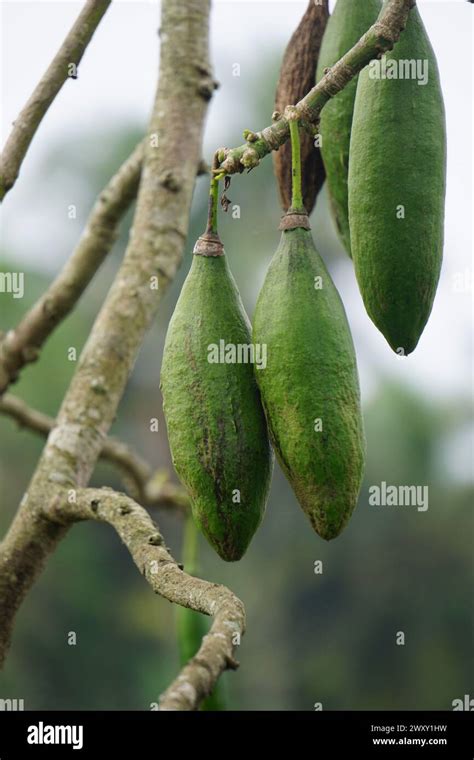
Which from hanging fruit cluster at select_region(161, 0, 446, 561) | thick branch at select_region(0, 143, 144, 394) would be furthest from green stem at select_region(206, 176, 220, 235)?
thick branch at select_region(0, 143, 144, 394)

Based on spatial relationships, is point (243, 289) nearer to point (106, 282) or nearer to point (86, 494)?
point (106, 282)

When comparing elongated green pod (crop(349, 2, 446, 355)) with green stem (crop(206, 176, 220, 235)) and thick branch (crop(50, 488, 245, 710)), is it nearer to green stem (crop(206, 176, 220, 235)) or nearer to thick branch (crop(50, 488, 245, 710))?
green stem (crop(206, 176, 220, 235))

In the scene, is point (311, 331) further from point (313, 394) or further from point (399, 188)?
point (399, 188)

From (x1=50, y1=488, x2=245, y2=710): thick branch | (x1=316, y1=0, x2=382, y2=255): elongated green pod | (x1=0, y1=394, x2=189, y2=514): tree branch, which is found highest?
(x1=316, y1=0, x2=382, y2=255): elongated green pod

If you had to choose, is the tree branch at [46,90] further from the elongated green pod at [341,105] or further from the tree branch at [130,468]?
the tree branch at [130,468]

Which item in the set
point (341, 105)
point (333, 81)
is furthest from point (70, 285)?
point (333, 81)

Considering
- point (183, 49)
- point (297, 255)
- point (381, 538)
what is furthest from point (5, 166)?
point (381, 538)

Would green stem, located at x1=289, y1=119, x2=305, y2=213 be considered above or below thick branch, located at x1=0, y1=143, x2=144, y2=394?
below
